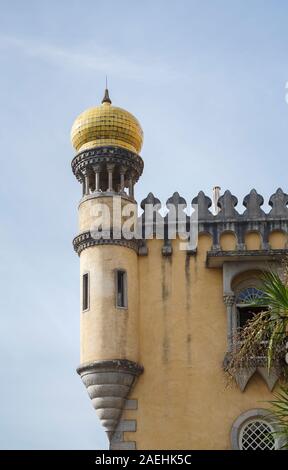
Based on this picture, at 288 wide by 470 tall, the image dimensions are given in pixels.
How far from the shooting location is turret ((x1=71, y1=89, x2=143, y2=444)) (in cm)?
2683

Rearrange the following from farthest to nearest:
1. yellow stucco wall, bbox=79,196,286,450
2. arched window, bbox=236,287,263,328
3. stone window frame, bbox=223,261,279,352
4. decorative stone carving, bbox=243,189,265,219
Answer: decorative stone carving, bbox=243,189,265,219 < arched window, bbox=236,287,263,328 < stone window frame, bbox=223,261,279,352 < yellow stucco wall, bbox=79,196,286,450

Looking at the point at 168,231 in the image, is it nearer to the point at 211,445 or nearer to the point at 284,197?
the point at 284,197

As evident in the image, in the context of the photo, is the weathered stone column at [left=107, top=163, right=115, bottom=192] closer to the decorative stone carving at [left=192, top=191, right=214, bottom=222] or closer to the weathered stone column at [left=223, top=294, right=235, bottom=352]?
the decorative stone carving at [left=192, top=191, right=214, bottom=222]

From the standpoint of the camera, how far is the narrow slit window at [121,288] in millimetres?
27578

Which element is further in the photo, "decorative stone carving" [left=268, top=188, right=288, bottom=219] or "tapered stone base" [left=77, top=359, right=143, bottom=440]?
"decorative stone carving" [left=268, top=188, right=288, bottom=219]

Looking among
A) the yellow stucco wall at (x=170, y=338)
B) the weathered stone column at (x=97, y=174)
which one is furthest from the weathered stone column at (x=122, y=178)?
the yellow stucco wall at (x=170, y=338)

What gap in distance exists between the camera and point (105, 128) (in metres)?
28.2

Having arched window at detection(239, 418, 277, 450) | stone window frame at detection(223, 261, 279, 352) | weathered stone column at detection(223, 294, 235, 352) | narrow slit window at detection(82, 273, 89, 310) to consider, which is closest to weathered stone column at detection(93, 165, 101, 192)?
narrow slit window at detection(82, 273, 89, 310)

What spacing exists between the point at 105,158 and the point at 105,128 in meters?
0.75

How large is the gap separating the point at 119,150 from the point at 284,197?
428 cm

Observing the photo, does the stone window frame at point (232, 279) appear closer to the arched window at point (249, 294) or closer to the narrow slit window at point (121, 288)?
the arched window at point (249, 294)

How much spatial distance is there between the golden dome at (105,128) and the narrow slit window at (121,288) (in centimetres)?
320

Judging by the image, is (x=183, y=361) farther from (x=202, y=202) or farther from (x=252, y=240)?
(x=202, y=202)

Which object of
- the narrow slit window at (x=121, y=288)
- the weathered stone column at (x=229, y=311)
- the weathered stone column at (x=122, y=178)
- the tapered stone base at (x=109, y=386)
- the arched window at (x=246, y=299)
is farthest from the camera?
the weathered stone column at (x=122, y=178)
